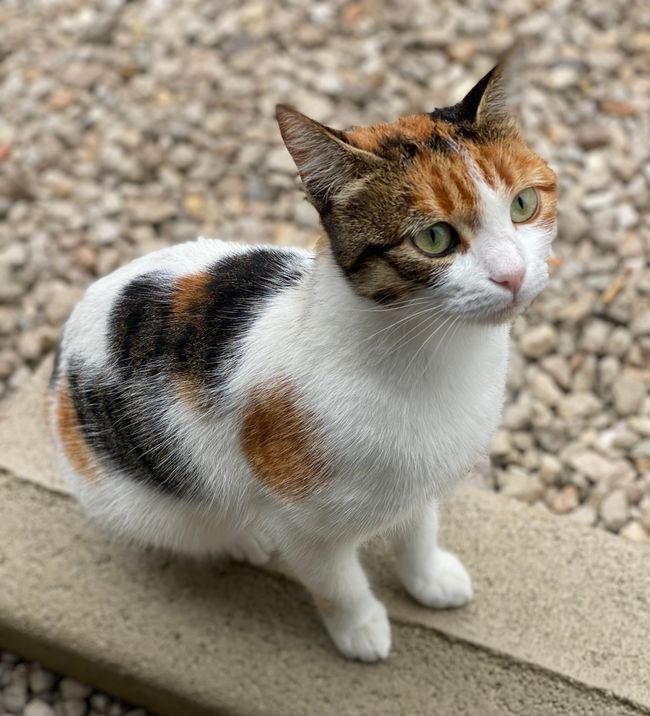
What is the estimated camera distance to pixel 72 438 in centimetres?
148

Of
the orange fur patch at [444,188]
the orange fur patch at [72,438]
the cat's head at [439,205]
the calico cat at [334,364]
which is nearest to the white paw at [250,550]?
the calico cat at [334,364]

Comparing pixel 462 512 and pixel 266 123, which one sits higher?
pixel 266 123

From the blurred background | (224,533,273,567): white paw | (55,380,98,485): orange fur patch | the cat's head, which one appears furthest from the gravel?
the cat's head

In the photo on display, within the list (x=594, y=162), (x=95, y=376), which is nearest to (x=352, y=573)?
(x=95, y=376)

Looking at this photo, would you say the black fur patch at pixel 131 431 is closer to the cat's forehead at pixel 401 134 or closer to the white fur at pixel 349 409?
the white fur at pixel 349 409

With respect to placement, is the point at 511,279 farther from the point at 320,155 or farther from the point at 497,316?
the point at 320,155

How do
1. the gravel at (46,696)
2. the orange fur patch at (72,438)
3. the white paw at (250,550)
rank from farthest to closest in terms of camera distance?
1. the gravel at (46,696)
2. the white paw at (250,550)
3. the orange fur patch at (72,438)

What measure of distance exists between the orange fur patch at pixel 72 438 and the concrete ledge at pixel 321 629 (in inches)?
10.4

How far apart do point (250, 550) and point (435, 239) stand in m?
0.80

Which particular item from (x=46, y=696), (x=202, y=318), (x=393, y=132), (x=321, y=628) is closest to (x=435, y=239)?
(x=393, y=132)

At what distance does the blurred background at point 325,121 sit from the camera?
78.5 inches

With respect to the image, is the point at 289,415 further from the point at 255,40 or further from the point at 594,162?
the point at 255,40

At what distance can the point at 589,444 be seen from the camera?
196cm

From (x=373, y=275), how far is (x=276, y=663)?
2.59 feet
